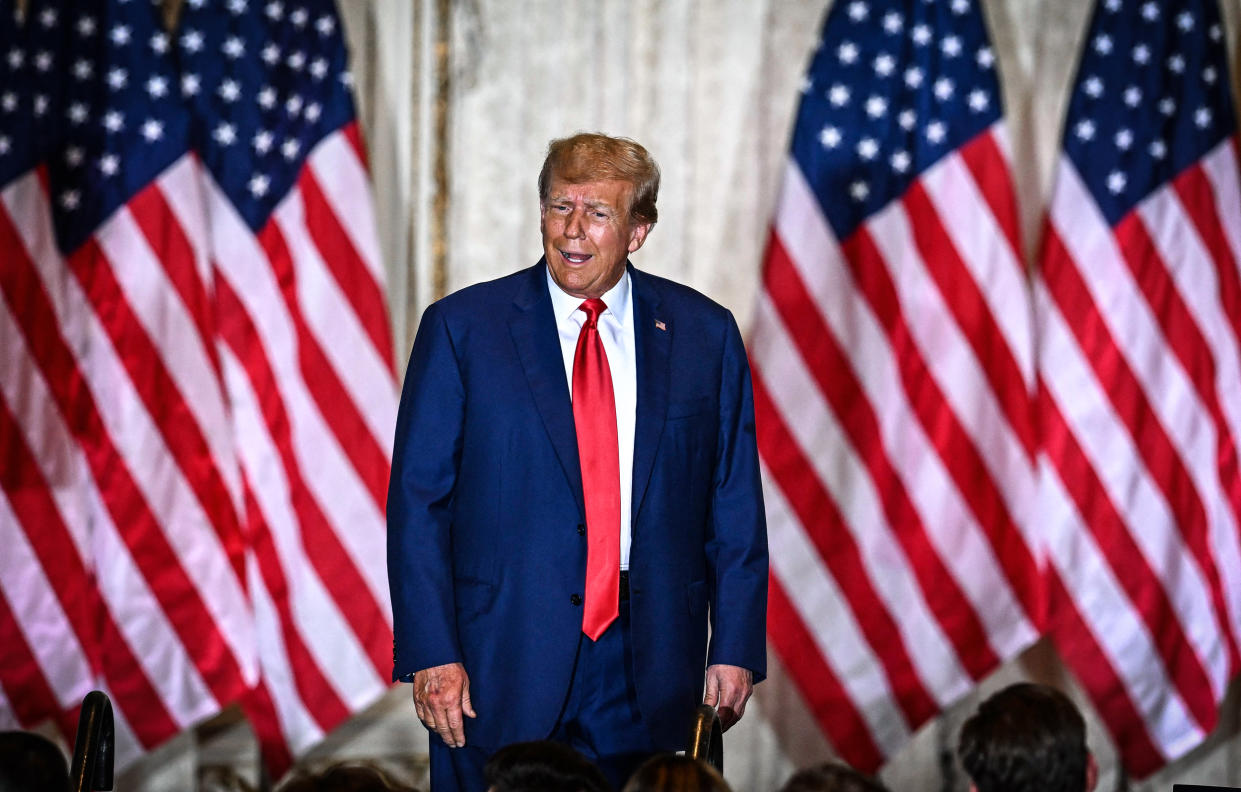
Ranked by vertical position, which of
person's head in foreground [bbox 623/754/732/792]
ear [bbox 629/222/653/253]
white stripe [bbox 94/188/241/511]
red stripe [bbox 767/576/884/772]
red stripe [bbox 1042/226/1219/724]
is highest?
white stripe [bbox 94/188/241/511]

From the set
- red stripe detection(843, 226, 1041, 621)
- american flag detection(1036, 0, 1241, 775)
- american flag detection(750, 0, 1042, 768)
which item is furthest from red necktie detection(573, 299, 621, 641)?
american flag detection(1036, 0, 1241, 775)

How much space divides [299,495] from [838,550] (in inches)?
71.9

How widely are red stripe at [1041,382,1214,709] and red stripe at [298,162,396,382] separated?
2.34 meters

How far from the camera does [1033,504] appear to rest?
5.02m

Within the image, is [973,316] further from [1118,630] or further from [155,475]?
[155,475]

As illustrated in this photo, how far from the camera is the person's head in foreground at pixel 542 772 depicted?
2117 mm

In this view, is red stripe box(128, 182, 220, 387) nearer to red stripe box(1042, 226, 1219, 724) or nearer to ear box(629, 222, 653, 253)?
→ ear box(629, 222, 653, 253)

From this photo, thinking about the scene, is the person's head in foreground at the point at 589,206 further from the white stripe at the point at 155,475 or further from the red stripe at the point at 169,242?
the white stripe at the point at 155,475

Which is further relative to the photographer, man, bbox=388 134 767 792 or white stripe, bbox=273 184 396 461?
white stripe, bbox=273 184 396 461

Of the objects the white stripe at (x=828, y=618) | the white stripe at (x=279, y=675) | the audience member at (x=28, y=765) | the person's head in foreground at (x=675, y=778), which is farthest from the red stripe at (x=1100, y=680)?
the audience member at (x=28, y=765)

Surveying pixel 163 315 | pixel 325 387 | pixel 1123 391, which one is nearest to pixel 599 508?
pixel 325 387

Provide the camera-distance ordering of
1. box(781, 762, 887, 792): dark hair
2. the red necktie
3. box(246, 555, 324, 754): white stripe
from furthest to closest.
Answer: box(246, 555, 324, 754): white stripe < the red necktie < box(781, 762, 887, 792): dark hair

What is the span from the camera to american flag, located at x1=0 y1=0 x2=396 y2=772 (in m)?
4.53

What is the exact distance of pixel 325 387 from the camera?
477 centimetres
